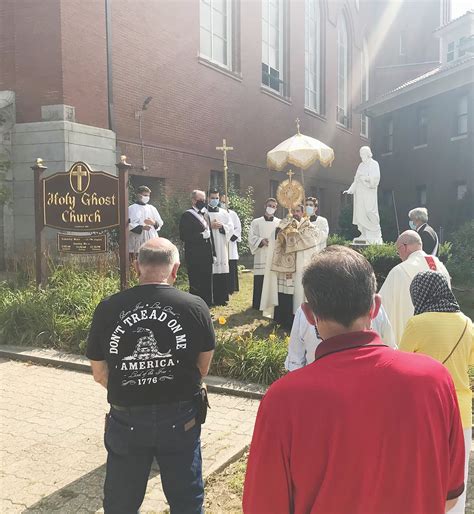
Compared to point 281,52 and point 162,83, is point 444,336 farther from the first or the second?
point 281,52

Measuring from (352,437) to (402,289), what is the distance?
4002mm

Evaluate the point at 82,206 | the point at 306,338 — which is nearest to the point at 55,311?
the point at 82,206

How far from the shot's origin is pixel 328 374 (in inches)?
57.9

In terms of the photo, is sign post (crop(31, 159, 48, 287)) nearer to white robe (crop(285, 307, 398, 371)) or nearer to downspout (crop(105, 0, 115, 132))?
downspout (crop(105, 0, 115, 132))

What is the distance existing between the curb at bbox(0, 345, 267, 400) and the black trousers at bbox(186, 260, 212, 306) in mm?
3237

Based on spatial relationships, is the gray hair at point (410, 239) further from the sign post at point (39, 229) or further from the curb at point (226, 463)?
the sign post at point (39, 229)

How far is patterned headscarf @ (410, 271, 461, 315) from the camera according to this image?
3.17 meters

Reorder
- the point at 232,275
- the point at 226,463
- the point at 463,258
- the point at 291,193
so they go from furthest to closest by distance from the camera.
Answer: the point at 463,258
the point at 232,275
the point at 291,193
the point at 226,463

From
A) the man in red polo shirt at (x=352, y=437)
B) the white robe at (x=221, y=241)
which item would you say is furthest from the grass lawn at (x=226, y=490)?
the white robe at (x=221, y=241)

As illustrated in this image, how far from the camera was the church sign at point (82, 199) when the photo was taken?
28.9 ft

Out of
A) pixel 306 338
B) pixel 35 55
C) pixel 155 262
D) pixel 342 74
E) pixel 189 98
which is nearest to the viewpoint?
pixel 155 262

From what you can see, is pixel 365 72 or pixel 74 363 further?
pixel 365 72

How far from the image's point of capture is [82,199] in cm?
895

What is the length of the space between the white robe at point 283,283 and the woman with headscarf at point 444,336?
5197mm
